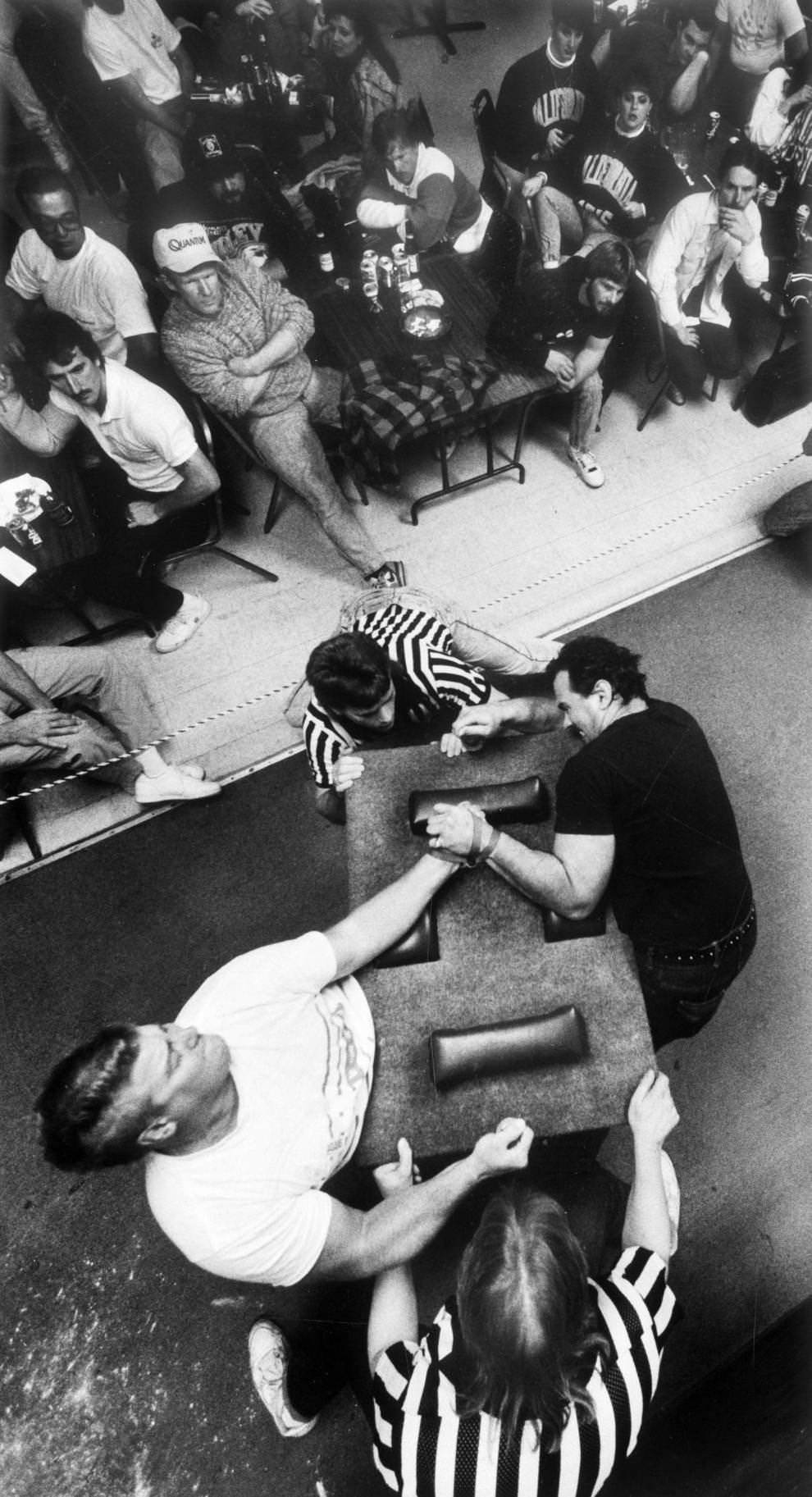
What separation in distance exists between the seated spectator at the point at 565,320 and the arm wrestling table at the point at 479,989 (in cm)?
234

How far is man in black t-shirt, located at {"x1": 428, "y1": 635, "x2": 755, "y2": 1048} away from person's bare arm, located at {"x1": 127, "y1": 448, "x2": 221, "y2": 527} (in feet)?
6.03

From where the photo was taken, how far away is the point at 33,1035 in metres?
2.92

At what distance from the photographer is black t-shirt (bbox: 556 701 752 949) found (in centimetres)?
195

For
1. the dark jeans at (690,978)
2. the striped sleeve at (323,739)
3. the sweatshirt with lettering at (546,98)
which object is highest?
the sweatshirt with lettering at (546,98)

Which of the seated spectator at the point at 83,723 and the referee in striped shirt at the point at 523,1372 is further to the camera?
the seated spectator at the point at 83,723

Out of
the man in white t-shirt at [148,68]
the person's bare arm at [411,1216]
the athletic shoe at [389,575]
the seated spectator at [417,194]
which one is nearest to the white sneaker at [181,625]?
the athletic shoe at [389,575]

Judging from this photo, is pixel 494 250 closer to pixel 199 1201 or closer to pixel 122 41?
pixel 122 41

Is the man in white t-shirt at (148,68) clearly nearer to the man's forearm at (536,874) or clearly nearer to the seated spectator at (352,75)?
the seated spectator at (352,75)

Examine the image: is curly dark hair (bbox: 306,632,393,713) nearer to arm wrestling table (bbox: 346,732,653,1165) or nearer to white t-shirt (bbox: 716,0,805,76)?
arm wrestling table (bbox: 346,732,653,1165)

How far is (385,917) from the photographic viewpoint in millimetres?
1949

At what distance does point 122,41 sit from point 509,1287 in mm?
5608

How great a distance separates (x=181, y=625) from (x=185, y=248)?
1.53 metres

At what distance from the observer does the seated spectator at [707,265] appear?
12.5 feet

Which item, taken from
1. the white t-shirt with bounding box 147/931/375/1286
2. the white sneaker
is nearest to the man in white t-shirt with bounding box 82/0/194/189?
the white sneaker
